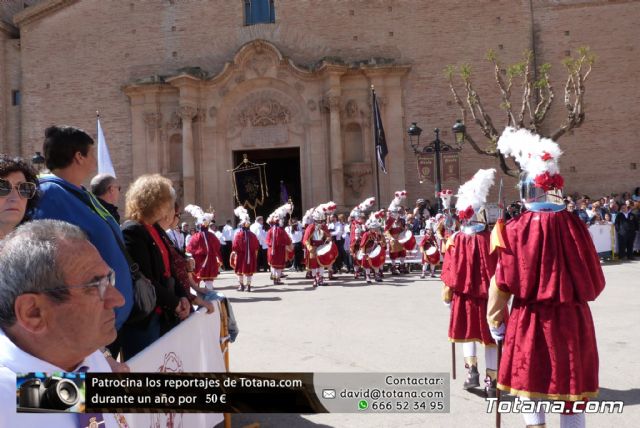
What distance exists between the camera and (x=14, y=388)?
5.26 ft

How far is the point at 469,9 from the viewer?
2506 cm

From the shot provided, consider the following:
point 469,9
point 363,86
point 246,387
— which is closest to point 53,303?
point 246,387

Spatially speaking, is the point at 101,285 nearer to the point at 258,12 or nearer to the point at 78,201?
the point at 78,201

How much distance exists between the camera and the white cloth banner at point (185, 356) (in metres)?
3.14

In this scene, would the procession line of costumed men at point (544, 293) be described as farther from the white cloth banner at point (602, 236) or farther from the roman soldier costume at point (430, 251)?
the white cloth banner at point (602, 236)

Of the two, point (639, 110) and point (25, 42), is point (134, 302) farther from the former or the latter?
point (25, 42)

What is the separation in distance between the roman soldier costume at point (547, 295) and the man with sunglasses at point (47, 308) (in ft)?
10.1

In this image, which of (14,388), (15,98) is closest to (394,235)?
(14,388)

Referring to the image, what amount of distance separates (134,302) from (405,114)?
2278cm

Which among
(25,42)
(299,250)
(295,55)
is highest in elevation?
(25,42)

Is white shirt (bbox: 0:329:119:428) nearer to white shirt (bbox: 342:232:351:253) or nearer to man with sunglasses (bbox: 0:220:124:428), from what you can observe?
man with sunglasses (bbox: 0:220:124:428)

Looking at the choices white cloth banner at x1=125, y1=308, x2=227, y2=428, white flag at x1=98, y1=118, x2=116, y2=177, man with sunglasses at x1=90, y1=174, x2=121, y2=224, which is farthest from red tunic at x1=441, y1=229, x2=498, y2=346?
white flag at x1=98, y1=118, x2=116, y2=177

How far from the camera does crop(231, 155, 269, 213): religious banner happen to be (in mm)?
26522

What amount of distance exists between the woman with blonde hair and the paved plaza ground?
4.94ft
